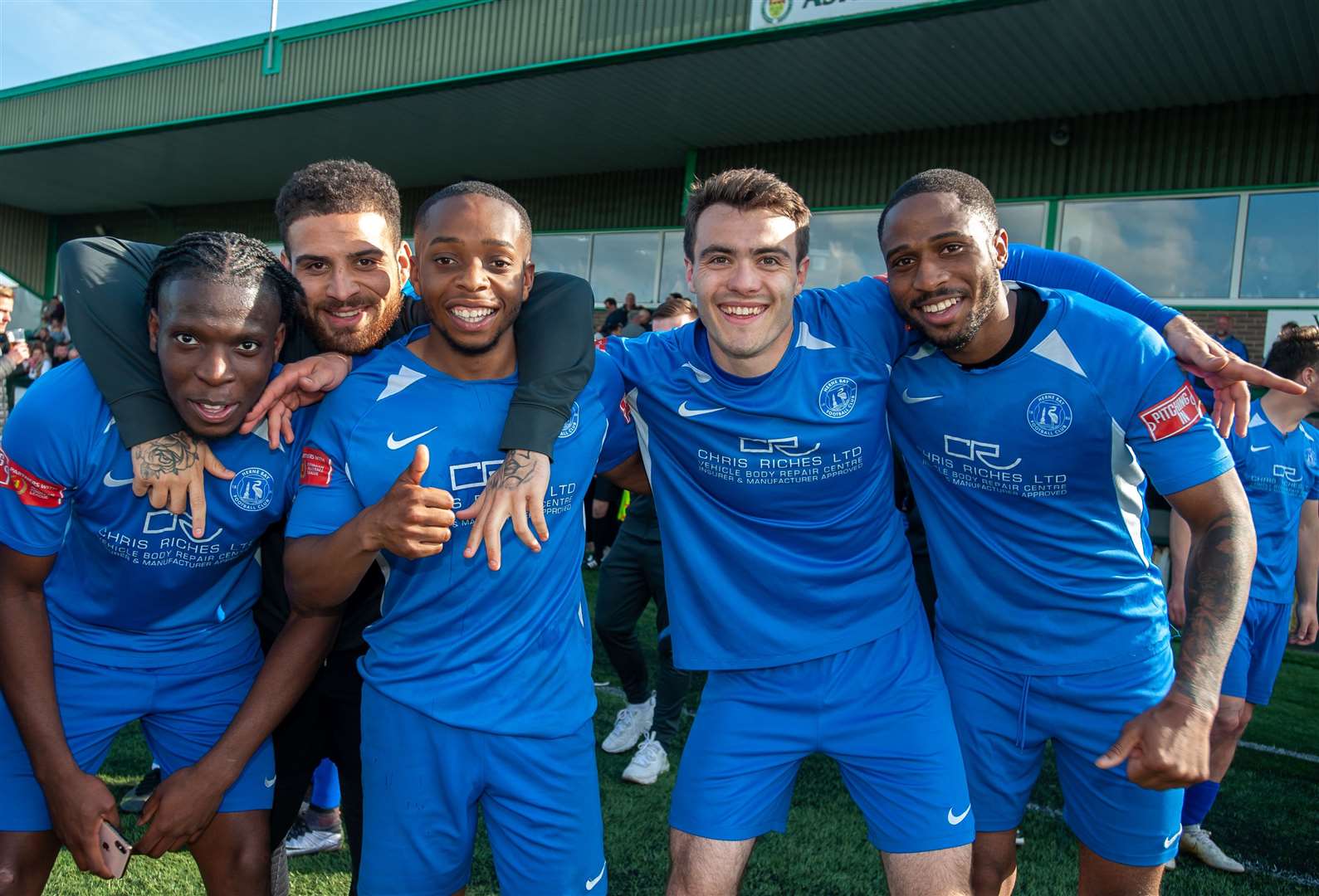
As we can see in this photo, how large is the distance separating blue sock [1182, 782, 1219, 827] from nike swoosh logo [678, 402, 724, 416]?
3256 mm

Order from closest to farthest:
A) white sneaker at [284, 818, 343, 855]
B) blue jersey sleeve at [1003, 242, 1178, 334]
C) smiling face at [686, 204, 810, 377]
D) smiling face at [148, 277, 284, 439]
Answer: smiling face at [148, 277, 284, 439]
smiling face at [686, 204, 810, 377]
blue jersey sleeve at [1003, 242, 1178, 334]
white sneaker at [284, 818, 343, 855]

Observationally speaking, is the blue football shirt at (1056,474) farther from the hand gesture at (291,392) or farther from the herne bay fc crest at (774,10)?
the herne bay fc crest at (774,10)

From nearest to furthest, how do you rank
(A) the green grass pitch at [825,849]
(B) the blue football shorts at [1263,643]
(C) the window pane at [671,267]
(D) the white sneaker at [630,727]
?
(A) the green grass pitch at [825,849] → (B) the blue football shorts at [1263,643] → (D) the white sneaker at [630,727] → (C) the window pane at [671,267]

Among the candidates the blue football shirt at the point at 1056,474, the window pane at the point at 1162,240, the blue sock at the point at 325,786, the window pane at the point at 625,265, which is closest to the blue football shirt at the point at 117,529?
the blue sock at the point at 325,786

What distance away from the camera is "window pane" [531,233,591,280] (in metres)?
17.4

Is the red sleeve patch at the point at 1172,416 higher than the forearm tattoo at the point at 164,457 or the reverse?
higher

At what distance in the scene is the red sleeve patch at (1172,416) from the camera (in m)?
2.56

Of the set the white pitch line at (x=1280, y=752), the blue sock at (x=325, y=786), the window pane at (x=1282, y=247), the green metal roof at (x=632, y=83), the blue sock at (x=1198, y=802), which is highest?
the green metal roof at (x=632, y=83)

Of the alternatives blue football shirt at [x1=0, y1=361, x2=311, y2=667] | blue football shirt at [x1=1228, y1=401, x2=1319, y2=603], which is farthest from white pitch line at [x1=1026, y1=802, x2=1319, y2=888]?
blue football shirt at [x1=0, y1=361, x2=311, y2=667]

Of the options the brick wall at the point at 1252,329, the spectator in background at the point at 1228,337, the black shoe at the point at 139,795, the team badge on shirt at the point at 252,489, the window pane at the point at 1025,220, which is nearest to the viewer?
the team badge on shirt at the point at 252,489

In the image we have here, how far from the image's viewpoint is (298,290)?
2748 millimetres

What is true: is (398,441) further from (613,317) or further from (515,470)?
(613,317)

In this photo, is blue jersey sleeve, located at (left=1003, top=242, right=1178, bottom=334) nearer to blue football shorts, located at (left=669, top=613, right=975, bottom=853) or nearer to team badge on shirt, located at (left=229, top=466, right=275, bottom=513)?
blue football shorts, located at (left=669, top=613, right=975, bottom=853)

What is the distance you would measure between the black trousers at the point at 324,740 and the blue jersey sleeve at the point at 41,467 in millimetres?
781
